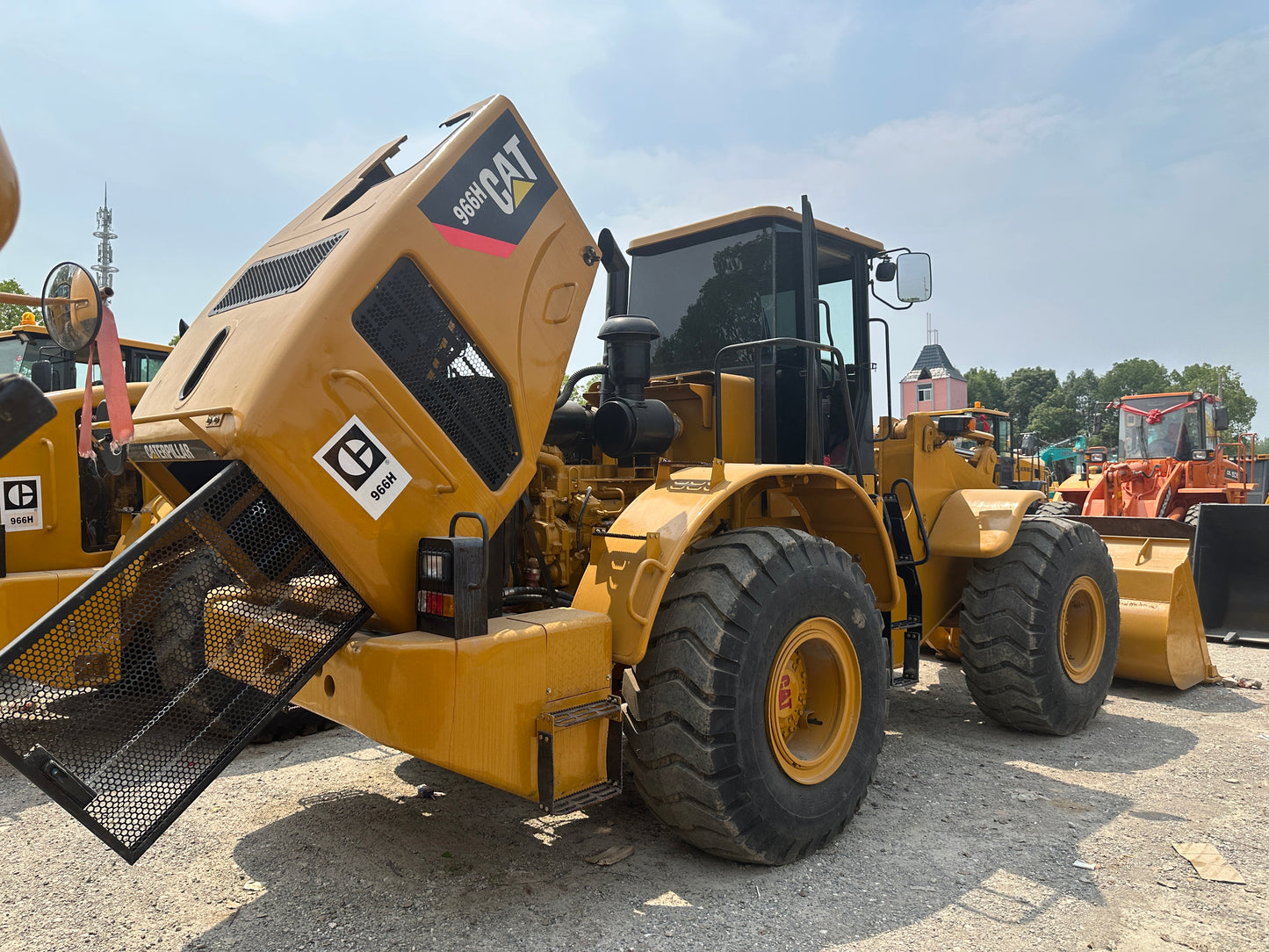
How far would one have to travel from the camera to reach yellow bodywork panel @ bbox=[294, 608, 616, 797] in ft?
9.31

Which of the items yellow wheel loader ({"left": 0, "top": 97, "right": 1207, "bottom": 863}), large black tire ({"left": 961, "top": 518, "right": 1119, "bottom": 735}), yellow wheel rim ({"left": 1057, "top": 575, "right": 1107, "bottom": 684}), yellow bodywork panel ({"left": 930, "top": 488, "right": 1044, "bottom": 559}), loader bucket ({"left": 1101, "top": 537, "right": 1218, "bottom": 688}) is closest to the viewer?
yellow wheel loader ({"left": 0, "top": 97, "right": 1207, "bottom": 863})

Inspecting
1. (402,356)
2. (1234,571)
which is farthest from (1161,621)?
(402,356)

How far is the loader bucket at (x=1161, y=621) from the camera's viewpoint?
21.1 feet

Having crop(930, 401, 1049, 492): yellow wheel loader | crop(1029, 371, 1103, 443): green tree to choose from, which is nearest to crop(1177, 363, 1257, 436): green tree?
crop(1029, 371, 1103, 443): green tree

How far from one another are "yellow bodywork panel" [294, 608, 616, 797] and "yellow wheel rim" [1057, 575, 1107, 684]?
12.3 feet

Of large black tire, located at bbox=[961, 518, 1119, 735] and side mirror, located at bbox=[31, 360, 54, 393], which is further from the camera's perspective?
side mirror, located at bbox=[31, 360, 54, 393]

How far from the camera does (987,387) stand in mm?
76750

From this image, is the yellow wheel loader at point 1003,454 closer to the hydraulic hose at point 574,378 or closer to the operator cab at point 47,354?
the hydraulic hose at point 574,378

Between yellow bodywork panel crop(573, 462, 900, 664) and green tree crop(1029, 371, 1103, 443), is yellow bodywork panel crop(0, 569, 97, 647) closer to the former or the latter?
yellow bodywork panel crop(573, 462, 900, 664)

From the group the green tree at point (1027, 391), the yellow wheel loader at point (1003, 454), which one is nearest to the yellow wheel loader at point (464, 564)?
the yellow wheel loader at point (1003, 454)

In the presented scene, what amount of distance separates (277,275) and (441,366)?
2.29 feet

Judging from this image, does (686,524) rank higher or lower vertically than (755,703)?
higher

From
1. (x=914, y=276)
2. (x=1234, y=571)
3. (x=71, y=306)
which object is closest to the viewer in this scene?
(x=71, y=306)

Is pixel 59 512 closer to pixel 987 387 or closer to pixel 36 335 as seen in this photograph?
pixel 36 335
